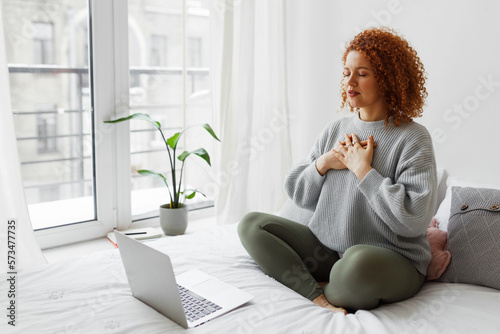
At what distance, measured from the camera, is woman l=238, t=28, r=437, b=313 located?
1.53 m

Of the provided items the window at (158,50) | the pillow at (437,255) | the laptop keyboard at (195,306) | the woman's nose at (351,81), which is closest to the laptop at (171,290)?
the laptop keyboard at (195,306)

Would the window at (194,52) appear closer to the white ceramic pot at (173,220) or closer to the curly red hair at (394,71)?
the white ceramic pot at (173,220)

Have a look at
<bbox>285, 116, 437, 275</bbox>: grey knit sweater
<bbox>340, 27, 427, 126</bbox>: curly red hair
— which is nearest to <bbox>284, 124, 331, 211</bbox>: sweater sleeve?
<bbox>285, 116, 437, 275</bbox>: grey knit sweater

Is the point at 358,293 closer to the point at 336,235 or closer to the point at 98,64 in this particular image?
the point at 336,235

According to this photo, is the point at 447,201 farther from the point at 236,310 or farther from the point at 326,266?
the point at 236,310

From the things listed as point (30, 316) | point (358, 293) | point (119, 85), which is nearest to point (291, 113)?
point (119, 85)

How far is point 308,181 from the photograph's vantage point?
5.89ft

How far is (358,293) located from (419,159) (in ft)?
1.49

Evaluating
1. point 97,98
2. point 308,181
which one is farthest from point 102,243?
point 308,181

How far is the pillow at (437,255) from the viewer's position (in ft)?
5.59

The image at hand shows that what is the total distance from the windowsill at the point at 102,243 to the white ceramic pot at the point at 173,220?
74mm

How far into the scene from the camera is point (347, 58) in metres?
1.78

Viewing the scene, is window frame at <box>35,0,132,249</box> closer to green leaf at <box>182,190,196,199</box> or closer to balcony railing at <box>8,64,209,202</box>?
balcony railing at <box>8,64,209,202</box>

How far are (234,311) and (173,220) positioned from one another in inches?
46.0
